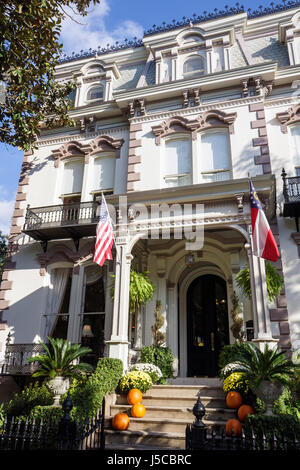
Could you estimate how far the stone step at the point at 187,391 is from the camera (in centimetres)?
829

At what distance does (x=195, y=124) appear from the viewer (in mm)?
12688

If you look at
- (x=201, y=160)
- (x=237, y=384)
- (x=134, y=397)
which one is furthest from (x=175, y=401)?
(x=201, y=160)

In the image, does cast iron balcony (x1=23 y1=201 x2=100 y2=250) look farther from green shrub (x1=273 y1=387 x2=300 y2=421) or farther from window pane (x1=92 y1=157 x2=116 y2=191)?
green shrub (x1=273 y1=387 x2=300 y2=421)

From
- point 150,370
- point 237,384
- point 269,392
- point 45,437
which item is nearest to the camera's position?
point 45,437

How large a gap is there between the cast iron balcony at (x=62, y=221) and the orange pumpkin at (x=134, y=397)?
549 centimetres

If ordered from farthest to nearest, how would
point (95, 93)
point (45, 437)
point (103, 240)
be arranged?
1. point (95, 93)
2. point (103, 240)
3. point (45, 437)

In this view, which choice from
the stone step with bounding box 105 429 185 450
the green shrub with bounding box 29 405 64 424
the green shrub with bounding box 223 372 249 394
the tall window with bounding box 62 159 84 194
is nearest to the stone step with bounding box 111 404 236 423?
the green shrub with bounding box 223 372 249 394

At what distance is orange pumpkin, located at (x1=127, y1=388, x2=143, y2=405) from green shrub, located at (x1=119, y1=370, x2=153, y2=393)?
19cm

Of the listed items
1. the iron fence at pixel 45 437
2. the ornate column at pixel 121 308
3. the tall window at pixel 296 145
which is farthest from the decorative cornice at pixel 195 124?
the iron fence at pixel 45 437

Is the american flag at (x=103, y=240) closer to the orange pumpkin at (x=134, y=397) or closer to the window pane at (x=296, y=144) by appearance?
the orange pumpkin at (x=134, y=397)

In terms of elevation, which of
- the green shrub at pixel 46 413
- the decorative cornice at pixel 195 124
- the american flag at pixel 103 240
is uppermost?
the decorative cornice at pixel 195 124

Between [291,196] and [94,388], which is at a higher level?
[291,196]

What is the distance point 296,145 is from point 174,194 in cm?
465

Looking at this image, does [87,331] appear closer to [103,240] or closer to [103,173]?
[103,240]
